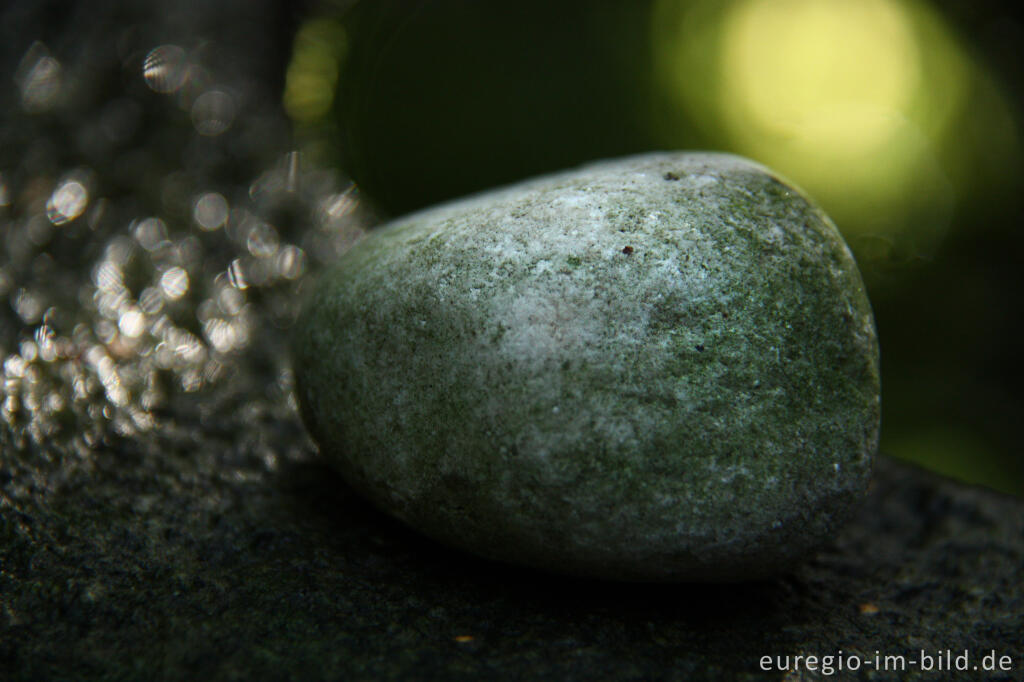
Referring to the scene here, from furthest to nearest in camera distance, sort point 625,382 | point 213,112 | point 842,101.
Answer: point 213,112 < point 842,101 < point 625,382

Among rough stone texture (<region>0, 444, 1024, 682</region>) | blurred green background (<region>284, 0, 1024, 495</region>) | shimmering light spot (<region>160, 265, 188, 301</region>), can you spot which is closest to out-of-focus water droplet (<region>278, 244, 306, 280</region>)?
shimmering light spot (<region>160, 265, 188, 301</region>)

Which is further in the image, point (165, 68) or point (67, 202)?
point (165, 68)

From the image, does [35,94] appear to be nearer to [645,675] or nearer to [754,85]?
[754,85]

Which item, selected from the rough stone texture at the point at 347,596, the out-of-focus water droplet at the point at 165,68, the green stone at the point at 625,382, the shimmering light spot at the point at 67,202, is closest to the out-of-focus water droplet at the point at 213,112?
the out-of-focus water droplet at the point at 165,68

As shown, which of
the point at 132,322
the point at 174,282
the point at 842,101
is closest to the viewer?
the point at 132,322

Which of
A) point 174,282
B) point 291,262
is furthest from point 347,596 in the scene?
point 291,262

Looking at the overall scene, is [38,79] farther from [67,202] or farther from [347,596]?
[347,596]
